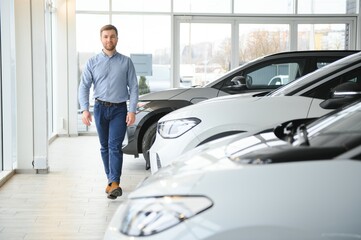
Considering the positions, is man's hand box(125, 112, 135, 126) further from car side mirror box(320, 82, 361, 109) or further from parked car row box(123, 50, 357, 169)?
car side mirror box(320, 82, 361, 109)

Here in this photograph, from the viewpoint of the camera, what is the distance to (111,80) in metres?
6.63

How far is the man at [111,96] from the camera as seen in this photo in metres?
6.61

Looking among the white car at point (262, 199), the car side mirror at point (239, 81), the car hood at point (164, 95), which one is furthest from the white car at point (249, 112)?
the car hood at point (164, 95)

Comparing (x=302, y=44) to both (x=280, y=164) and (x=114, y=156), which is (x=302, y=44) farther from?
(x=280, y=164)

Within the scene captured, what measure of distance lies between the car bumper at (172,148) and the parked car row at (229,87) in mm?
2502

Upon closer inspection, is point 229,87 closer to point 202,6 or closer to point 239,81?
point 239,81

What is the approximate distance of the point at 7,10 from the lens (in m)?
8.08

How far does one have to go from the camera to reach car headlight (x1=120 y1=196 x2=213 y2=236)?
2254mm

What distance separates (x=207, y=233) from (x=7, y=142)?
6.47 meters

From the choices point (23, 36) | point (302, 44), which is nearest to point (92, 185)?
point (23, 36)

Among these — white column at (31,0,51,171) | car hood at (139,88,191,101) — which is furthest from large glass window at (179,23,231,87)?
white column at (31,0,51,171)

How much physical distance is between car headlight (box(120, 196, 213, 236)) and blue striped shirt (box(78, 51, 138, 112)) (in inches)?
165

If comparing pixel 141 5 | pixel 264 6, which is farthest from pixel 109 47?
pixel 264 6

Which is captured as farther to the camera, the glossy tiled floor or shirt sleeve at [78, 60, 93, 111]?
shirt sleeve at [78, 60, 93, 111]
